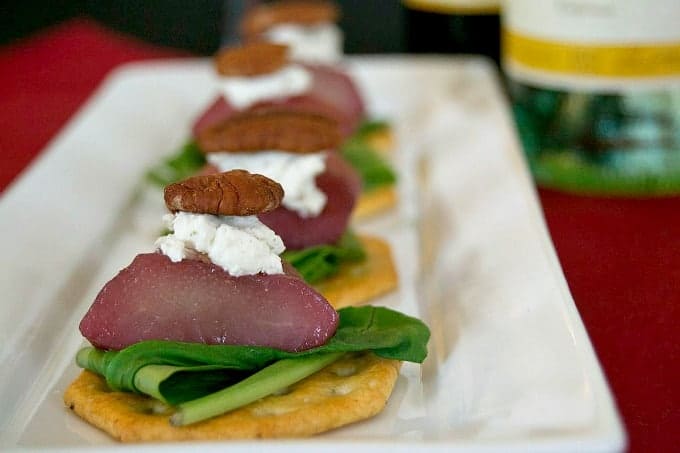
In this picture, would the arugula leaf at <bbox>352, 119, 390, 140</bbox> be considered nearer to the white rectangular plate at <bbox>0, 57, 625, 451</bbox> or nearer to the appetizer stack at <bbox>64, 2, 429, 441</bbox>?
the white rectangular plate at <bbox>0, 57, 625, 451</bbox>

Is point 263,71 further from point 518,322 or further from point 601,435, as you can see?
point 601,435

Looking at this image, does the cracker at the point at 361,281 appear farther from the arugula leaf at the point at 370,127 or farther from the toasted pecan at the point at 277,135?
the arugula leaf at the point at 370,127

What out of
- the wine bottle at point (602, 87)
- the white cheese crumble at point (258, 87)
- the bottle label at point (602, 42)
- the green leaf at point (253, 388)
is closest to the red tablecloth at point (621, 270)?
the wine bottle at point (602, 87)

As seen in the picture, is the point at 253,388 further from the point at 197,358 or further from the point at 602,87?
the point at 602,87

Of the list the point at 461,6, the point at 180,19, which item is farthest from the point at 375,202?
the point at 180,19

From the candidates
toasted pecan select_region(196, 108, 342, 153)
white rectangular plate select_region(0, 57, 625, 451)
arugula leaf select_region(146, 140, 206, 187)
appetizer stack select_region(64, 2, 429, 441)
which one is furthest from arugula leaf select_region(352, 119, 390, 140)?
appetizer stack select_region(64, 2, 429, 441)

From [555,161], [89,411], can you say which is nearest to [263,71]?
[555,161]
